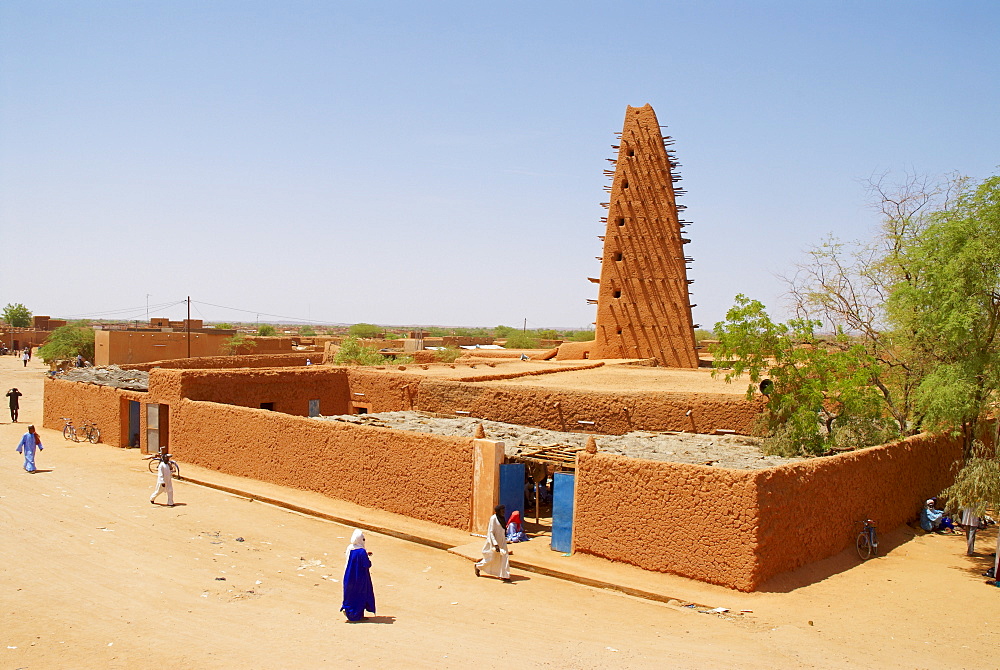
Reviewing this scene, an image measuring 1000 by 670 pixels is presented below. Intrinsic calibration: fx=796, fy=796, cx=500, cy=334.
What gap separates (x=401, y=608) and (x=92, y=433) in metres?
15.5

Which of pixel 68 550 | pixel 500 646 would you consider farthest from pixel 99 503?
pixel 500 646

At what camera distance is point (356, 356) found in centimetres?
3394

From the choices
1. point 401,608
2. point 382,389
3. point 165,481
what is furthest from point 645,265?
point 401,608

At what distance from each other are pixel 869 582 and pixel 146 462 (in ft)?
50.8

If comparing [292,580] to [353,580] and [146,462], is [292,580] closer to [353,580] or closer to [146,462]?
[353,580]

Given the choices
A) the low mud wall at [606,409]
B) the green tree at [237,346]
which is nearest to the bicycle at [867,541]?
the low mud wall at [606,409]

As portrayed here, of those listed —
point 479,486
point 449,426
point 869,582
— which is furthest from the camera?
point 449,426

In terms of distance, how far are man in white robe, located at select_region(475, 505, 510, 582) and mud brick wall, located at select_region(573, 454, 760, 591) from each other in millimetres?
1356

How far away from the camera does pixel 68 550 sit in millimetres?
Answer: 11195

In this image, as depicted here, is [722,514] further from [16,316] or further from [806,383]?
[16,316]

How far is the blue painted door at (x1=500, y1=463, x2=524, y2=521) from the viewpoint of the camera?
1270cm

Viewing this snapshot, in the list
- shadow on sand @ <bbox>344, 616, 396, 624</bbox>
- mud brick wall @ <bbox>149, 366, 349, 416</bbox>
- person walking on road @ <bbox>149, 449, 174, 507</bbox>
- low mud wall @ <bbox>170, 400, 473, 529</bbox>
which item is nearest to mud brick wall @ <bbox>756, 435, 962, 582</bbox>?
shadow on sand @ <bbox>344, 616, 396, 624</bbox>

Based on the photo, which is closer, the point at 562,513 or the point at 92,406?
the point at 562,513

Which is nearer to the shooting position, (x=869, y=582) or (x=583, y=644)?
(x=583, y=644)
